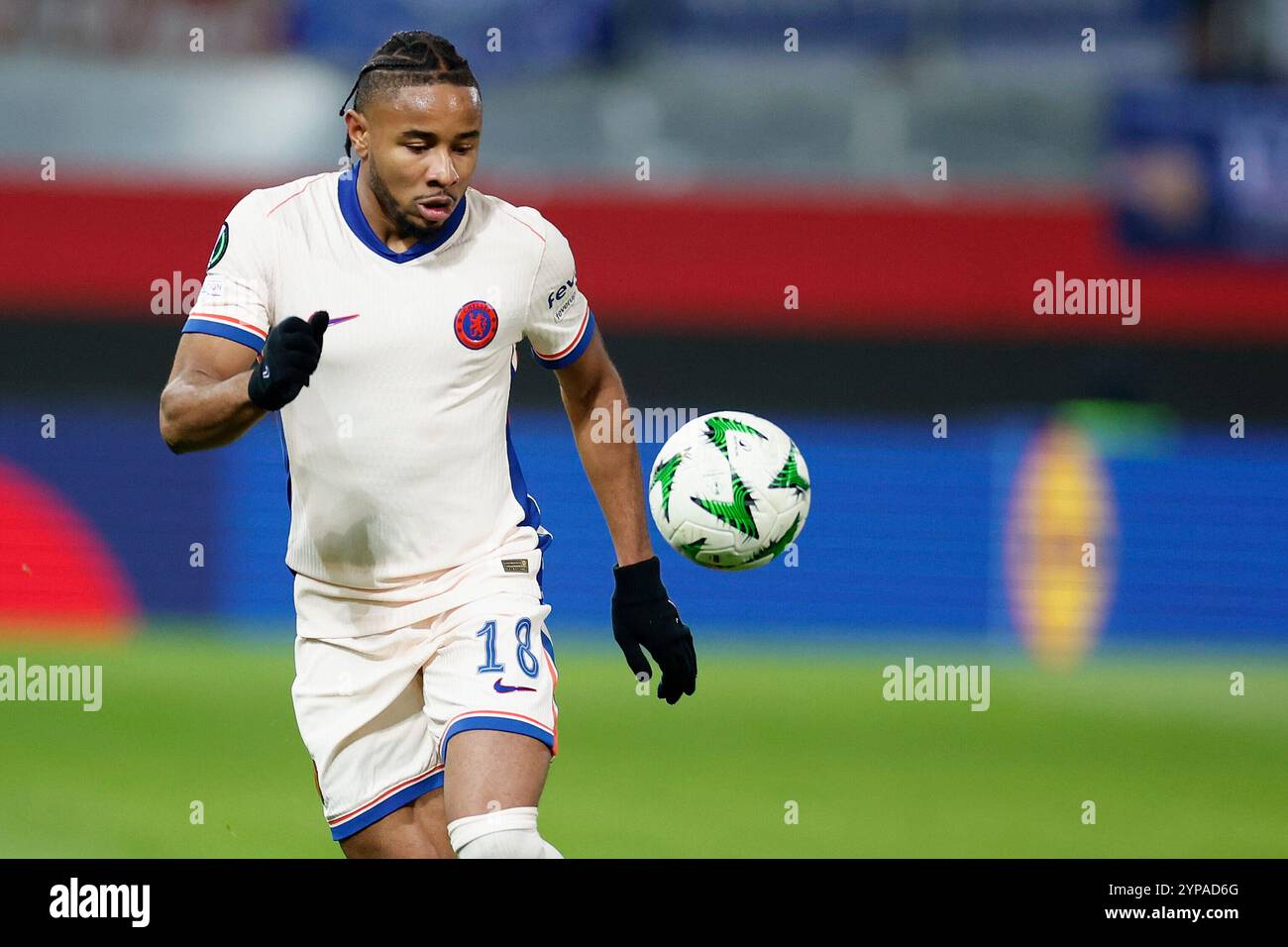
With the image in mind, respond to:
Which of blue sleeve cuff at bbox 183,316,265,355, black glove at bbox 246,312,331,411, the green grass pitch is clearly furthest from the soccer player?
the green grass pitch

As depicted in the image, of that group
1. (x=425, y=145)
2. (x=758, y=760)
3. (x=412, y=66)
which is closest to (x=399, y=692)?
(x=425, y=145)

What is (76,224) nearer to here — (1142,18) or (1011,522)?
(1011,522)

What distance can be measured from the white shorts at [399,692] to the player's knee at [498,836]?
281 millimetres

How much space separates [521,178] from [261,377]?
28.6ft

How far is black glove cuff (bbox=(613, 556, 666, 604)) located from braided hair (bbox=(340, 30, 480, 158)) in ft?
4.26

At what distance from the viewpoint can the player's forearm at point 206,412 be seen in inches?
163

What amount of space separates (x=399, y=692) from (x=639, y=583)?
2.39ft

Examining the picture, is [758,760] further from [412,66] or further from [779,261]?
[412,66]

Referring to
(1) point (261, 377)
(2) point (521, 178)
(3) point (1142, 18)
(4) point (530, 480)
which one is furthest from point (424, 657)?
(3) point (1142, 18)

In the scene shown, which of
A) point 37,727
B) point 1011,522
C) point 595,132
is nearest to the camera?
point 37,727

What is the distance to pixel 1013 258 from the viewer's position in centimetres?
1234

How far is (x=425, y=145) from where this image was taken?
4527 millimetres

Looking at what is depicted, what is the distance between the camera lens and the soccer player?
4508 millimetres

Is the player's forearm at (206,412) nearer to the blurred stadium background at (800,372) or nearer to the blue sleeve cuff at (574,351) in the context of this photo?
the blue sleeve cuff at (574,351)
